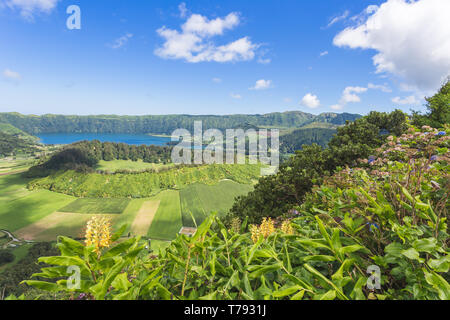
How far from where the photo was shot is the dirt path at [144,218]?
173 ft

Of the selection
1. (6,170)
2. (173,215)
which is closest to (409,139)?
(173,215)

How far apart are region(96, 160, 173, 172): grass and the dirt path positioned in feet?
151

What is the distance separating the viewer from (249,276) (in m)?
1.05

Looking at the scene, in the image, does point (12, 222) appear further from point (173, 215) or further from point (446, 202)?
point (446, 202)

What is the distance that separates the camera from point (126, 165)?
123 metres

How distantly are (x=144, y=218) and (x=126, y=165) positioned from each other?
73.2 m

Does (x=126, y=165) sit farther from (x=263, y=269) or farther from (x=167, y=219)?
(x=263, y=269)

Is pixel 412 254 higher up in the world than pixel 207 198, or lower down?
higher up

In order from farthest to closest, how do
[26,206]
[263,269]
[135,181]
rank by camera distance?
[135,181], [26,206], [263,269]

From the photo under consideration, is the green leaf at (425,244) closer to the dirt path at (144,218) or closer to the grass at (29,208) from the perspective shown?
the dirt path at (144,218)

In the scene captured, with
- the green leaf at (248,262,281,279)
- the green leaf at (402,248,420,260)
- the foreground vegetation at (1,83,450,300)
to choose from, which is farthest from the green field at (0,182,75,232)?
the green leaf at (402,248,420,260)

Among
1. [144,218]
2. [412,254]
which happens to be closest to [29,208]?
[144,218]

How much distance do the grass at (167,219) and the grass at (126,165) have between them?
142 feet
